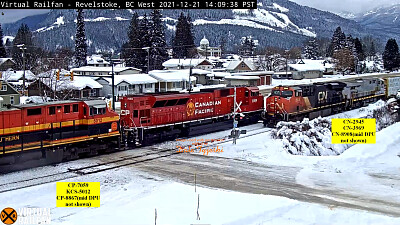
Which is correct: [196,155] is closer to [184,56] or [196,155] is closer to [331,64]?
[184,56]

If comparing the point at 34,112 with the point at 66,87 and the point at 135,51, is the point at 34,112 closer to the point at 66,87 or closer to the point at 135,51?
the point at 66,87

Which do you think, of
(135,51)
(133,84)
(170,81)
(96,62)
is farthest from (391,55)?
(96,62)

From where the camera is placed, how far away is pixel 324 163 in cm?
2344

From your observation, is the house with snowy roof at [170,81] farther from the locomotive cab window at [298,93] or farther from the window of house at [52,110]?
the window of house at [52,110]

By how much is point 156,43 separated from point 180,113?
190 ft

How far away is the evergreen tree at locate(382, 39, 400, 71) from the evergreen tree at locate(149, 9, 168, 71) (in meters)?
67.8

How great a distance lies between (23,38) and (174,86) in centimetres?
6276

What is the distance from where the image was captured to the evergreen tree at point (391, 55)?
117 m

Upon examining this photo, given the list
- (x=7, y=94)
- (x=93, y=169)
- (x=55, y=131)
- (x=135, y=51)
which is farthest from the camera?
(x=135, y=51)

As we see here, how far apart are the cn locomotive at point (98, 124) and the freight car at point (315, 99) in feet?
11.3

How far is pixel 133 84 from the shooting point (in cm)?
6009

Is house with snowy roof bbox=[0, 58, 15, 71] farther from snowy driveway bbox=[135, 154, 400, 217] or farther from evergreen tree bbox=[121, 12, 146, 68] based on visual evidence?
snowy driveway bbox=[135, 154, 400, 217]

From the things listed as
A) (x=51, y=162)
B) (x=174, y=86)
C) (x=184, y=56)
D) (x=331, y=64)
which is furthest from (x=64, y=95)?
(x=331, y=64)

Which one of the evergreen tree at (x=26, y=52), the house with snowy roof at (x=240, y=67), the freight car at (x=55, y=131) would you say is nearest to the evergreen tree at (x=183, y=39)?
the house with snowy roof at (x=240, y=67)
